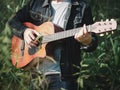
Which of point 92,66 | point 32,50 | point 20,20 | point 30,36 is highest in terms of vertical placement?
point 20,20

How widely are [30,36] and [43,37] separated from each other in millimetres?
91

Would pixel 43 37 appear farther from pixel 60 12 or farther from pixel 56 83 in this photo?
pixel 56 83

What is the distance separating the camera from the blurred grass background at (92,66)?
157 inches

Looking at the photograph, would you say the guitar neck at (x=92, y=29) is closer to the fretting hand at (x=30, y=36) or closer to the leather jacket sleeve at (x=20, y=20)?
the fretting hand at (x=30, y=36)

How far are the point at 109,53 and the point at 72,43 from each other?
1394 mm

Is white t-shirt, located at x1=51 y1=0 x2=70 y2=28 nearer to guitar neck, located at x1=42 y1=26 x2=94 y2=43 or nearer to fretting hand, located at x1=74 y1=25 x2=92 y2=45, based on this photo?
guitar neck, located at x1=42 y1=26 x2=94 y2=43

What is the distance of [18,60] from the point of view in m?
3.41

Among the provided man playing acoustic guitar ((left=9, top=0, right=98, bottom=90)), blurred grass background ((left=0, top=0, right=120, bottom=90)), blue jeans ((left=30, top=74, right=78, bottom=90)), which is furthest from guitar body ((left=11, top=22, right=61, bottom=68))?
blurred grass background ((left=0, top=0, right=120, bottom=90))

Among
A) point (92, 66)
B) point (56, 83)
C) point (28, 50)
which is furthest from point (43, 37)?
point (92, 66)

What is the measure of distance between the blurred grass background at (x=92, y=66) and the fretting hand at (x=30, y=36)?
22.5 inches

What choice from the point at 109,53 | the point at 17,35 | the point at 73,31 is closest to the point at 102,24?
the point at 73,31

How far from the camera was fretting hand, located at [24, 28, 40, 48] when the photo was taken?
10.6ft

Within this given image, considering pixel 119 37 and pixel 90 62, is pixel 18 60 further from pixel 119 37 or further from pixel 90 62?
pixel 119 37

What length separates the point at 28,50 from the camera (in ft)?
11.0
